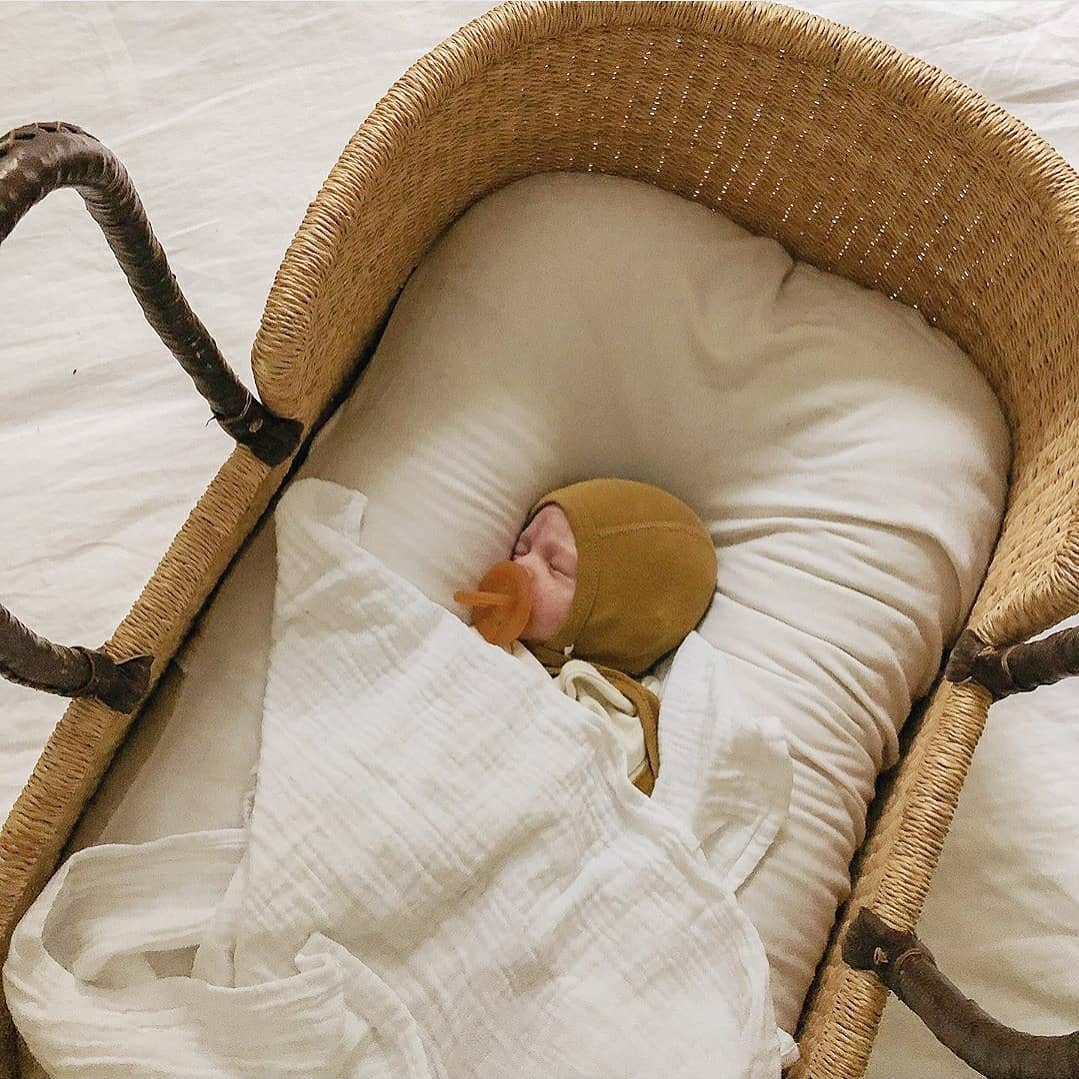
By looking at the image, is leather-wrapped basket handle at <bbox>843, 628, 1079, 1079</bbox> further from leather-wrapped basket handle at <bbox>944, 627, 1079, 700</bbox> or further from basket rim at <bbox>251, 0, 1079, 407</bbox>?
basket rim at <bbox>251, 0, 1079, 407</bbox>

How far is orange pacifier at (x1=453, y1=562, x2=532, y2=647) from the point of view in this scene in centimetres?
88

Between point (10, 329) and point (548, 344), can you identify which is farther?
point (10, 329)

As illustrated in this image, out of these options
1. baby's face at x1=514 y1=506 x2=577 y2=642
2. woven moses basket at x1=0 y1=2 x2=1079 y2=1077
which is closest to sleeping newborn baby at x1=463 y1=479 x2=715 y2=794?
baby's face at x1=514 y1=506 x2=577 y2=642

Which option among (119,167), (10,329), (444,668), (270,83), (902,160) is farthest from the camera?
(270,83)

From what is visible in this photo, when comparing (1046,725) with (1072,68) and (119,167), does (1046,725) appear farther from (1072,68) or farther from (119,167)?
(119,167)

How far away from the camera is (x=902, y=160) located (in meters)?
0.92

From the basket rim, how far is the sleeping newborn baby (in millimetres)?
262

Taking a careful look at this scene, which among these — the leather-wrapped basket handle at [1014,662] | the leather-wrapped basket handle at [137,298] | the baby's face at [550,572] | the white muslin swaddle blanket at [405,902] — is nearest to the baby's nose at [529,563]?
the baby's face at [550,572]

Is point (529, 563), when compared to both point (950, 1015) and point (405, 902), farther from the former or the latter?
point (950, 1015)

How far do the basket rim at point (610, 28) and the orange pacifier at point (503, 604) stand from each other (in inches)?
9.0

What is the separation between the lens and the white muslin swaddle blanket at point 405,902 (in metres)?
0.70

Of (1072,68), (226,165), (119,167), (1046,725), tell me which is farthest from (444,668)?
(1072,68)

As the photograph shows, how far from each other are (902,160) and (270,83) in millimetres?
700

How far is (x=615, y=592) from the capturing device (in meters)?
0.89
